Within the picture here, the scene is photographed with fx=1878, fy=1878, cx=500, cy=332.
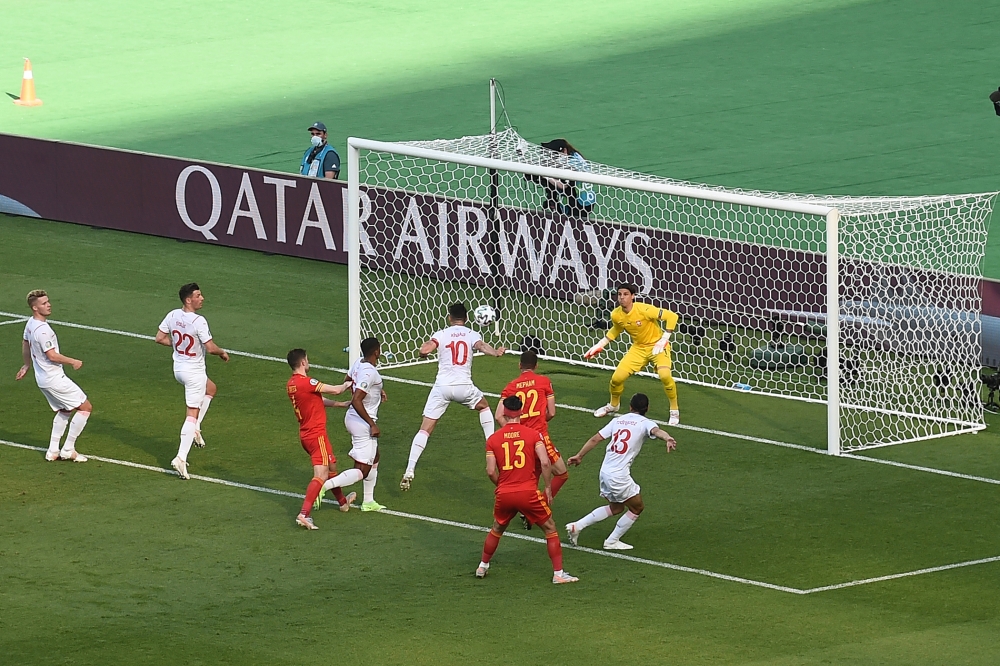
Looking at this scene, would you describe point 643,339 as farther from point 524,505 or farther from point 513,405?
point 524,505

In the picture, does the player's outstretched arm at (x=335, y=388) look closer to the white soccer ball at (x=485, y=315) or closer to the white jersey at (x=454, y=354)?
the white jersey at (x=454, y=354)

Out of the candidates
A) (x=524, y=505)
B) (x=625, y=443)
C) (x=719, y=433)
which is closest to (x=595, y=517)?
(x=625, y=443)

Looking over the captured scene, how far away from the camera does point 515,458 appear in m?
15.7

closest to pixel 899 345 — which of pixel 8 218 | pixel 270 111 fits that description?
pixel 8 218

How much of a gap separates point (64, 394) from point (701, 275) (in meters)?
8.27

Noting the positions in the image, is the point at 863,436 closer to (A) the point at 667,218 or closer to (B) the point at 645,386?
(B) the point at 645,386

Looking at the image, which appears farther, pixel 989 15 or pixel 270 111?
pixel 989 15

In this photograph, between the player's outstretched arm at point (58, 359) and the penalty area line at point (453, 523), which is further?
the player's outstretched arm at point (58, 359)

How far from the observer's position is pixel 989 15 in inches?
1741

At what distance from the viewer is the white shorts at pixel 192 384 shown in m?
19.2

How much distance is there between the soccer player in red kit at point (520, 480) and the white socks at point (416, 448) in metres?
2.96

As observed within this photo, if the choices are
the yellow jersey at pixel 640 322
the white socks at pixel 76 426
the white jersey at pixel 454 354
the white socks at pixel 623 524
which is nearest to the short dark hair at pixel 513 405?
the white socks at pixel 623 524

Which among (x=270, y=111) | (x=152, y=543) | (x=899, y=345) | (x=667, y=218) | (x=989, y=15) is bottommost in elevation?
(x=152, y=543)

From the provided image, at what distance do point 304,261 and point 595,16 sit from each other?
20388mm
